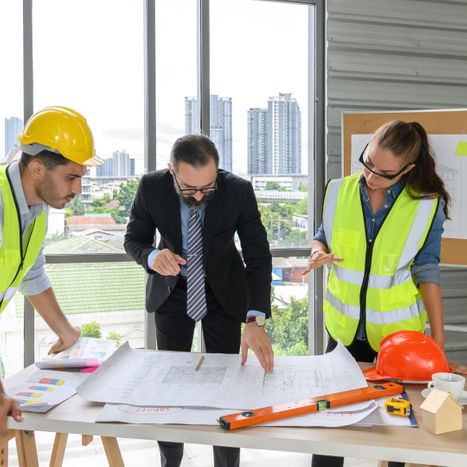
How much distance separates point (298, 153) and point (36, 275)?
7.41 feet

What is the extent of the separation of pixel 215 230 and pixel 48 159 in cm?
70

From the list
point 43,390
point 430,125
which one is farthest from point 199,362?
point 430,125

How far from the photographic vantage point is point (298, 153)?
3.74 metres

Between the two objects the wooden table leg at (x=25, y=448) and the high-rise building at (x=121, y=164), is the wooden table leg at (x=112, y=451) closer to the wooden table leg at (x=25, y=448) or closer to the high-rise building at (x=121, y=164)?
the wooden table leg at (x=25, y=448)

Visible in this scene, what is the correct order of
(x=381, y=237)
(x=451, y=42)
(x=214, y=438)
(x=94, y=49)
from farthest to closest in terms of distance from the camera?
(x=451, y=42)
(x=94, y=49)
(x=381, y=237)
(x=214, y=438)

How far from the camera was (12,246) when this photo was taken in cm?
164

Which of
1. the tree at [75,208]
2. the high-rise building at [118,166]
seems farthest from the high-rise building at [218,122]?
the tree at [75,208]

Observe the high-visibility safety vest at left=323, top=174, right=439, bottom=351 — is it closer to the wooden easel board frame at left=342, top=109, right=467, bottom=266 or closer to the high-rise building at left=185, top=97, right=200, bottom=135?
the wooden easel board frame at left=342, top=109, right=467, bottom=266

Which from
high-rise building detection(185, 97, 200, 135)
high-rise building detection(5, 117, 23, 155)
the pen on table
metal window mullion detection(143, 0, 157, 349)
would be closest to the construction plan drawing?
the pen on table

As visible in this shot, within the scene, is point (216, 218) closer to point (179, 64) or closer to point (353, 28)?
point (179, 64)

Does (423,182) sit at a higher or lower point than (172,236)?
higher

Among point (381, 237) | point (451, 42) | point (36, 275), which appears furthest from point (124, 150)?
point (451, 42)

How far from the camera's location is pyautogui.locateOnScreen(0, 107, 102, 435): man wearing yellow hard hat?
1.63 m

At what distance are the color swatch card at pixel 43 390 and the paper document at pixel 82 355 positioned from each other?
43mm
